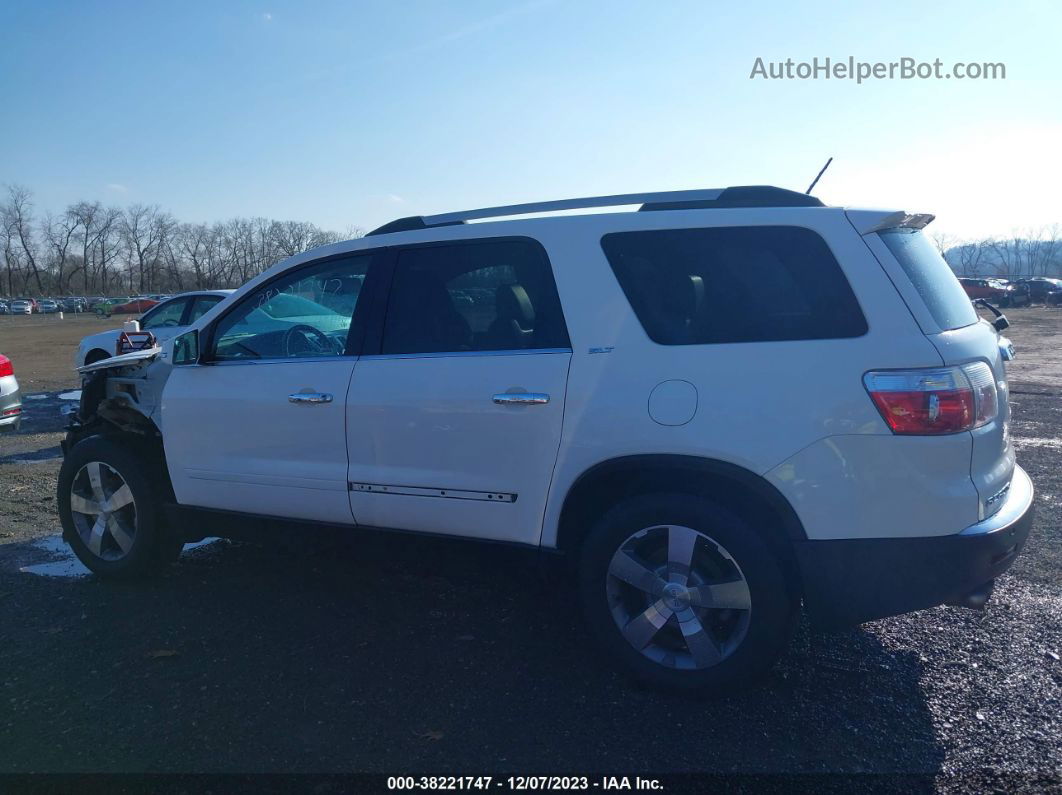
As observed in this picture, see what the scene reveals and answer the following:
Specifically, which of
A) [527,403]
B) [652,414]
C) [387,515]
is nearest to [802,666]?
[652,414]

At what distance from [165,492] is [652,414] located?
296cm

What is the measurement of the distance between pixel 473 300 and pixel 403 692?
5.73 feet

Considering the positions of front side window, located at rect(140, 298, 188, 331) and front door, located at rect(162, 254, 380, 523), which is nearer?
front door, located at rect(162, 254, 380, 523)

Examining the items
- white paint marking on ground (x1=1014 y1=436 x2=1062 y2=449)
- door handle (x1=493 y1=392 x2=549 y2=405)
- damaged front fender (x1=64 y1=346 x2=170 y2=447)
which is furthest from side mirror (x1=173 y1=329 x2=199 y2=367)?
white paint marking on ground (x1=1014 y1=436 x2=1062 y2=449)

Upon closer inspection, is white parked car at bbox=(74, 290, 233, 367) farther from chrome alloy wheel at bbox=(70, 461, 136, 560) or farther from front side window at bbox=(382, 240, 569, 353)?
front side window at bbox=(382, 240, 569, 353)

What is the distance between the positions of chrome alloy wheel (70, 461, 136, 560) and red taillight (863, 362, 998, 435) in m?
3.96

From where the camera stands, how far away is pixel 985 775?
2.84 metres

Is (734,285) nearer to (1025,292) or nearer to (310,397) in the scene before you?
(310,397)

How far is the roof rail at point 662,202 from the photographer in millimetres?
3441

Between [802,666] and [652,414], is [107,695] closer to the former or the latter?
[652,414]

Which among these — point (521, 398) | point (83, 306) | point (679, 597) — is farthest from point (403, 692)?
point (83, 306)

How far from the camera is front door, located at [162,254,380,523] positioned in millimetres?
4043

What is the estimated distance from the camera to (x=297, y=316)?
14.9 feet

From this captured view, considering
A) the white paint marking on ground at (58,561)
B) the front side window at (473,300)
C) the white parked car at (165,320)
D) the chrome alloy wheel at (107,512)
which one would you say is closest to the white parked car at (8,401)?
the white paint marking on ground at (58,561)
